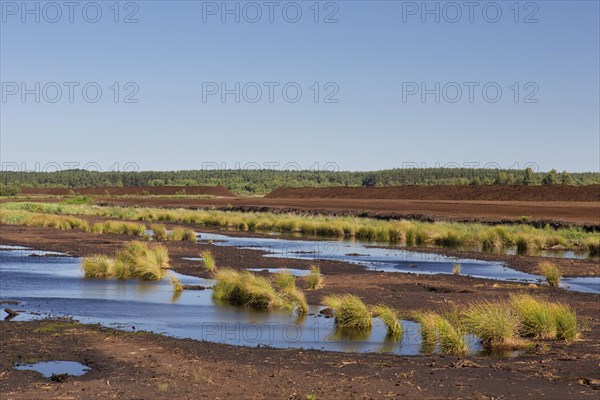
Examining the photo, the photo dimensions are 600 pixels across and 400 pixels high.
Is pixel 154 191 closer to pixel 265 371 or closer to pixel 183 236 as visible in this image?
pixel 183 236

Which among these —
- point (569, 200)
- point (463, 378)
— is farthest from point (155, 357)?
point (569, 200)

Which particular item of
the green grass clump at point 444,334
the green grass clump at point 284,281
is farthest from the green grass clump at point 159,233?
the green grass clump at point 444,334

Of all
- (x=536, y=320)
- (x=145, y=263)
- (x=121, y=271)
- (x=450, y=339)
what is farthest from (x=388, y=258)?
(x=450, y=339)

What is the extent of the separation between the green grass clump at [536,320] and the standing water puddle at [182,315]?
121 centimetres

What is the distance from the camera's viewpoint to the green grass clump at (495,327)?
14664 mm

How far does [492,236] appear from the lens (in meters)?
43.4

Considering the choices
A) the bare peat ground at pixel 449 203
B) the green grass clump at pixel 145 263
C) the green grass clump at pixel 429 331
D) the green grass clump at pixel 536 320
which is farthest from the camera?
the bare peat ground at pixel 449 203

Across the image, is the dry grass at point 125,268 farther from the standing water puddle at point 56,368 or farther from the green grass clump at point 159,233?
the green grass clump at point 159,233

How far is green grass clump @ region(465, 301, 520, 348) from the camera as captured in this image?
14664 millimetres

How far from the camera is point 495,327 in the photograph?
14.7 metres

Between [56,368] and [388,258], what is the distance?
72.9 ft

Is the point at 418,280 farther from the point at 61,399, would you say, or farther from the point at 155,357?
the point at 61,399

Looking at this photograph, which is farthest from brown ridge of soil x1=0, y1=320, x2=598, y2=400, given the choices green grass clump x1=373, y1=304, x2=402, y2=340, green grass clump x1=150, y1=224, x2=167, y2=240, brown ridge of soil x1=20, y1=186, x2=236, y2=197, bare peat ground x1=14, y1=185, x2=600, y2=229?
brown ridge of soil x1=20, y1=186, x2=236, y2=197

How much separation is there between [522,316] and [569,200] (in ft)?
252
